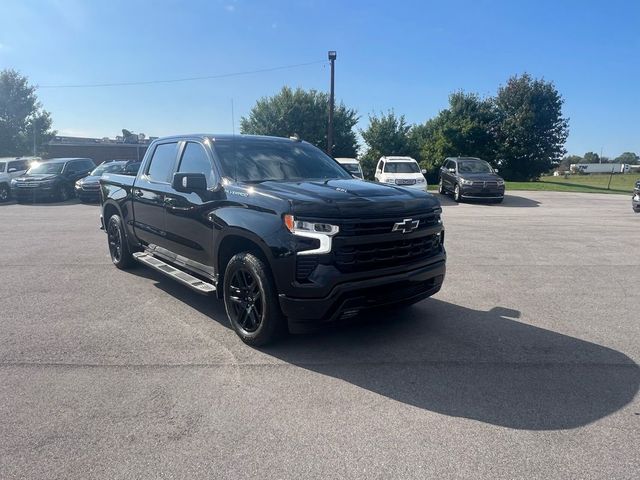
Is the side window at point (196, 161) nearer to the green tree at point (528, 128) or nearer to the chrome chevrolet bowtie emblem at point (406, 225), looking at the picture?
the chrome chevrolet bowtie emblem at point (406, 225)

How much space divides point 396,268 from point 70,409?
2.76 m

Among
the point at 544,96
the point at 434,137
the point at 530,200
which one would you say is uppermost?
the point at 544,96

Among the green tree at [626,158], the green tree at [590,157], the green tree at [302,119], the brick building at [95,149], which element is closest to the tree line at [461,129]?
the green tree at [302,119]

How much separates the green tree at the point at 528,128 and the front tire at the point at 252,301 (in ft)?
132

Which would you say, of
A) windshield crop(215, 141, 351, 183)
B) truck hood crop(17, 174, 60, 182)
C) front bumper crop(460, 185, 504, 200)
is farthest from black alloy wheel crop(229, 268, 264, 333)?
truck hood crop(17, 174, 60, 182)

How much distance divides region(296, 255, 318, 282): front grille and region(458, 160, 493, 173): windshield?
17865 millimetres

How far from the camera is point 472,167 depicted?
20797 mm

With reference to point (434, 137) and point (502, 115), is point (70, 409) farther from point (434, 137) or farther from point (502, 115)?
point (502, 115)

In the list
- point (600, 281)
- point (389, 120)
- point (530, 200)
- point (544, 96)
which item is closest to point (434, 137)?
point (389, 120)

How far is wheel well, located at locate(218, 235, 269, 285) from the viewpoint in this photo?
14.3ft

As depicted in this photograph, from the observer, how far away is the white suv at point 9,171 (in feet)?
69.3

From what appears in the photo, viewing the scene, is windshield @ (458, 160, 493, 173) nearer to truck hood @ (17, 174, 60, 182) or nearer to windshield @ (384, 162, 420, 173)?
windshield @ (384, 162, 420, 173)

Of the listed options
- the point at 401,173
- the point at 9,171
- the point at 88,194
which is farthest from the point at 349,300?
the point at 9,171

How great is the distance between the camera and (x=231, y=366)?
3994mm
